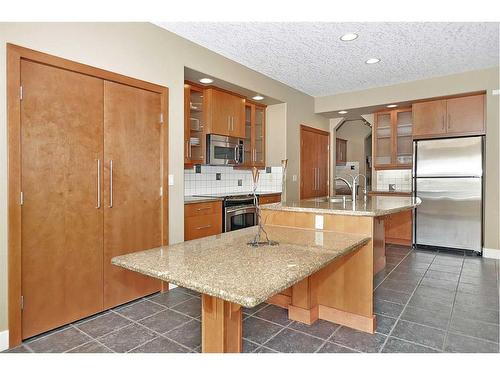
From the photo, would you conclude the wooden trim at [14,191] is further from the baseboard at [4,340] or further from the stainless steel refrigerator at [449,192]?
the stainless steel refrigerator at [449,192]

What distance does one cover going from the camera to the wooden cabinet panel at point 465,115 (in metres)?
4.41

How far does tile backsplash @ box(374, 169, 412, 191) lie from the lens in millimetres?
5652

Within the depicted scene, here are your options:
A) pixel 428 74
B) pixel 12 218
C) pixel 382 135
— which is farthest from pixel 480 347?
pixel 382 135

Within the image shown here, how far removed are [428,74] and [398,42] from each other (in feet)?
4.62

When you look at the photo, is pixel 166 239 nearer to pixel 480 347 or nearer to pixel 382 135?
pixel 480 347

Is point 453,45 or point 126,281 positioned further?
point 453,45

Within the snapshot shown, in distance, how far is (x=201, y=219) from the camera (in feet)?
11.9

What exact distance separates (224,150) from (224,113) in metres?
0.49

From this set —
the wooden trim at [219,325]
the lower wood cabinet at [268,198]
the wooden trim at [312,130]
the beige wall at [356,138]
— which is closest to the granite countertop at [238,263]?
the wooden trim at [219,325]

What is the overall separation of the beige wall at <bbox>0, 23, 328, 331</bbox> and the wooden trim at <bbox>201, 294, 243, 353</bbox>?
57.9 inches

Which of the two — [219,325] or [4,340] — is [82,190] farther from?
[219,325]

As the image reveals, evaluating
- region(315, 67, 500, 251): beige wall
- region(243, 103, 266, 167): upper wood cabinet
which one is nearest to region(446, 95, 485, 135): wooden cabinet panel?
region(315, 67, 500, 251): beige wall

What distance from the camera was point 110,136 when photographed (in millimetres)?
2645

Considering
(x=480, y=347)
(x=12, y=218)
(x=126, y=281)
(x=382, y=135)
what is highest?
(x=382, y=135)
